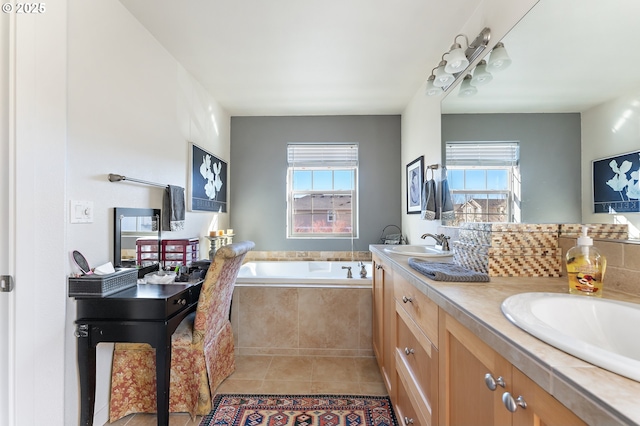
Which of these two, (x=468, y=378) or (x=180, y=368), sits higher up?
(x=468, y=378)

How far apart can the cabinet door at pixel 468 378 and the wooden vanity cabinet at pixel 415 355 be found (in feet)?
0.22

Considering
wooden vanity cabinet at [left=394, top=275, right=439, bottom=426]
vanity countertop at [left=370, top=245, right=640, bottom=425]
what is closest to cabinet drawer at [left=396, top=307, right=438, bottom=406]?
wooden vanity cabinet at [left=394, top=275, right=439, bottom=426]

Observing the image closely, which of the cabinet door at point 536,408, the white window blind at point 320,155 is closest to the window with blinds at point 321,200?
the white window blind at point 320,155

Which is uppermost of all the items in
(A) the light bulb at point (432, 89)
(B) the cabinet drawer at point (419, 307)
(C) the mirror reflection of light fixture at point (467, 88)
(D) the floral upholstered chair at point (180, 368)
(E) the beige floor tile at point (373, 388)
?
(A) the light bulb at point (432, 89)

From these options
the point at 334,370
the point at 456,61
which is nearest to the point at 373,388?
the point at 334,370

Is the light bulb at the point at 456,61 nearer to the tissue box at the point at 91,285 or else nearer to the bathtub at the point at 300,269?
the bathtub at the point at 300,269

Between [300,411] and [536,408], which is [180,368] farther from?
[536,408]

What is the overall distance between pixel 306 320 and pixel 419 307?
4.48 ft

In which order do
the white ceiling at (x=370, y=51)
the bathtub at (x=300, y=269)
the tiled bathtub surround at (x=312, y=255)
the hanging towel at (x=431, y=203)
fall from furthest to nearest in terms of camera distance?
the tiled bathtub surround at (x=312, y=255)
the bathtub at (x=300, y=269)
the hanging towel at (x=431, y=203)
the white ceiling at (x=370, y=51)

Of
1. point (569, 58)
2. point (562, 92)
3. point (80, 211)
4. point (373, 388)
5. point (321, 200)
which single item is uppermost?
point (569, 58)

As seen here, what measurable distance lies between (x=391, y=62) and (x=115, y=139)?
6.80 ft

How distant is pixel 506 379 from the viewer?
0.60 meters

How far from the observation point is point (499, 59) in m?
1.42

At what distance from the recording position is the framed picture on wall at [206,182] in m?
2.57
